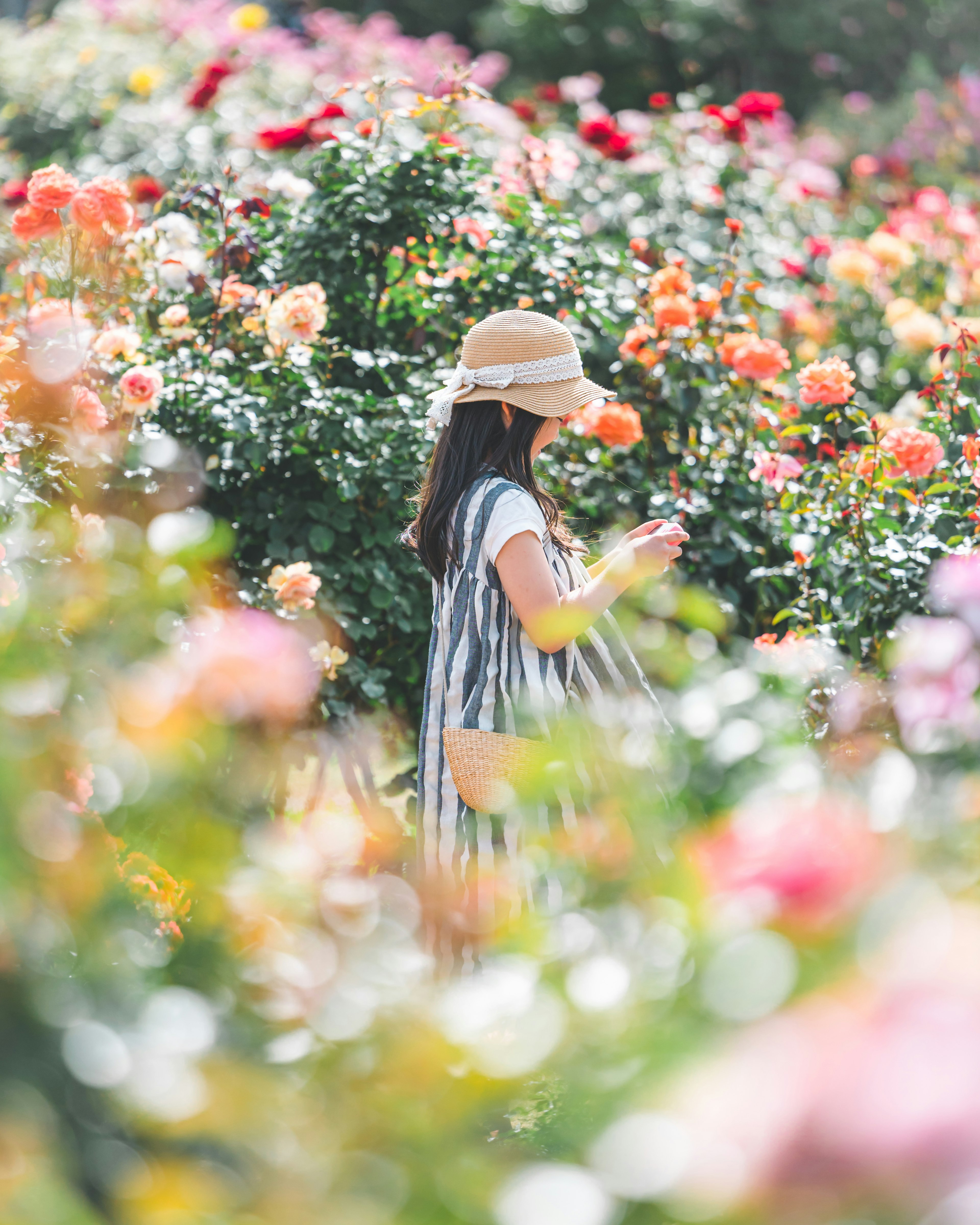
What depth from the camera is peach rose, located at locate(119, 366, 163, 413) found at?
250 centimetres

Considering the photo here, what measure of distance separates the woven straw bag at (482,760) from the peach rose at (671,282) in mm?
1821

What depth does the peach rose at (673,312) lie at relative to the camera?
3141mm

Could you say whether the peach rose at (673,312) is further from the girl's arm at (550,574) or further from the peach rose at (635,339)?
the girl's arm at (550,574)

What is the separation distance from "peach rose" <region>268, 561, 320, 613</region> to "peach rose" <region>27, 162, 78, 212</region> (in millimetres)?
972

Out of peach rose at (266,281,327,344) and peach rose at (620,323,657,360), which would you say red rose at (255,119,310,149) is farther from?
peach rose at (620,323,657,360)

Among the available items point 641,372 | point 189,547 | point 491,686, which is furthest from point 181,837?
point 641,372

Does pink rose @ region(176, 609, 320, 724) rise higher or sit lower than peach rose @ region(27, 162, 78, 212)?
higher

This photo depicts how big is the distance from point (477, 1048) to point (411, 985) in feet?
0.32

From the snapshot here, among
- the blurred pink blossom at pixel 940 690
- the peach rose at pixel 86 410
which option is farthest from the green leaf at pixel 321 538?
the blurred pink blossom at pixel 940 690

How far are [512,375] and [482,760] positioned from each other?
65 cm

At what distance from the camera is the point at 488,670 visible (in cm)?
194

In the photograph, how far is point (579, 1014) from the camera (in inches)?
25.7

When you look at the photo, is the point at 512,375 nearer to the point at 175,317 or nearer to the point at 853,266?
the point at 175,317

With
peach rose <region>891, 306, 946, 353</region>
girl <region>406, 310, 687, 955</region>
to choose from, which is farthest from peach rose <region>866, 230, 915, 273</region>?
girl <region>406, 310, 687, 955</region>
